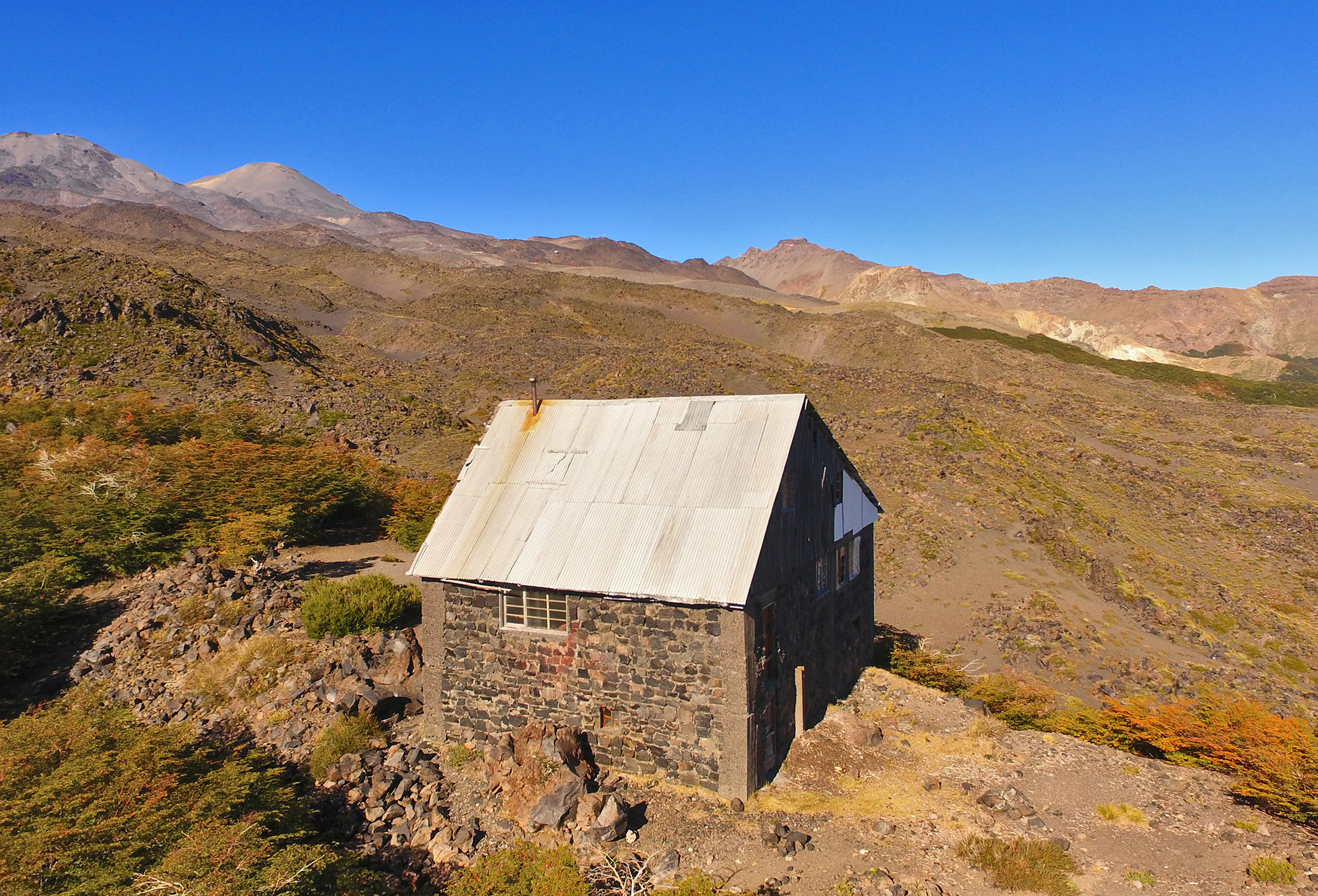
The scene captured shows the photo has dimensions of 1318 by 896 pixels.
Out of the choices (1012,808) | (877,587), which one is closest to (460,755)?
(1012,808)

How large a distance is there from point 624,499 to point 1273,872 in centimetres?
1181

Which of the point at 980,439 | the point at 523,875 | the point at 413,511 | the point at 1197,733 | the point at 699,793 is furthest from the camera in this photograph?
the point at 980,439

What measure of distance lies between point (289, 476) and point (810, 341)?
8737cm

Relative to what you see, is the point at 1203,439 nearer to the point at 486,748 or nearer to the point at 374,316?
the point at 486,748

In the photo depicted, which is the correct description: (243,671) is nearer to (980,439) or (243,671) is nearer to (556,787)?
(556,787)

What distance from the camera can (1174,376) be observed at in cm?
10256

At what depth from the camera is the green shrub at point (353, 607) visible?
15.8 m

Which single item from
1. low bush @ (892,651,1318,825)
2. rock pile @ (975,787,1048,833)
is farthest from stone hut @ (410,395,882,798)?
low bush @ (892,651,1318,825)

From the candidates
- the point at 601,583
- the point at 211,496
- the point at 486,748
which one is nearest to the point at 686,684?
the point at 601,583

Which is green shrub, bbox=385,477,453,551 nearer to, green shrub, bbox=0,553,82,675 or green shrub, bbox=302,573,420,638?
green shrub, bbox=302,573,420,638

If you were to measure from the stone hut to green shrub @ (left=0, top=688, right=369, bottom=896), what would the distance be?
3.86 meters

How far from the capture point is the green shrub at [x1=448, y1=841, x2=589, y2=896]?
9.40 metres

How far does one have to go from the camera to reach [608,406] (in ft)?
51.3

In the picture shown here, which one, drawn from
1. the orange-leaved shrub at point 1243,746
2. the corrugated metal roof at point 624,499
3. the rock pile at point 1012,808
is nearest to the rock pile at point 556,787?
the corrugated metal roof at point 624,499
